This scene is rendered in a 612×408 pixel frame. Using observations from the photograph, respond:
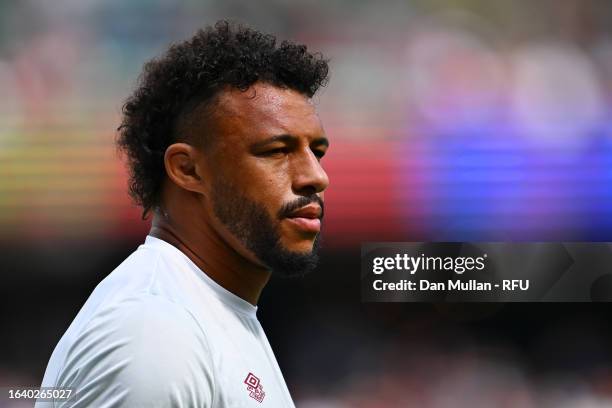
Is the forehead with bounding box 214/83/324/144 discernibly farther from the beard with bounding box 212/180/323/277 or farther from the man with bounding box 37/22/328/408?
the beard with bounding box 212/180/323/277

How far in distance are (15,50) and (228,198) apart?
92.1 inches

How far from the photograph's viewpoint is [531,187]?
351 cm

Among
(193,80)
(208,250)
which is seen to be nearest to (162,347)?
(208,250)

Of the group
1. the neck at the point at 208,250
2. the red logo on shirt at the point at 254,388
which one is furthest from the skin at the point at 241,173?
the red logo on shirt at the point at 254,388

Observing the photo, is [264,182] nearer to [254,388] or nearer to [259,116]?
[259,116]

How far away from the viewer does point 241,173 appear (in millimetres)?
1616

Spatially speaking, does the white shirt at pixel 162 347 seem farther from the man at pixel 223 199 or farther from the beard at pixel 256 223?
the beard at pixel 256 223

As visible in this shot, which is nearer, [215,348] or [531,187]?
[215,348]

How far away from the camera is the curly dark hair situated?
66.4 inches

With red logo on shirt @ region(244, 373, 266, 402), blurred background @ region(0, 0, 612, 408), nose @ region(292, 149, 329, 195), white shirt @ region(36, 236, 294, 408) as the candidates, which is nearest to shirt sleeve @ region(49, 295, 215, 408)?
white shirt @ region(36, 236, 294, 408)

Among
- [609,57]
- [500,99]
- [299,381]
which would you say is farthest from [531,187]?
[299,381]

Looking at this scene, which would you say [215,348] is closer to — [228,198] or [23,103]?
[228,198]

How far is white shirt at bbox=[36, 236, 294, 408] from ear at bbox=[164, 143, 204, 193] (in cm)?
13

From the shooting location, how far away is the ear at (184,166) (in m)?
1.65
